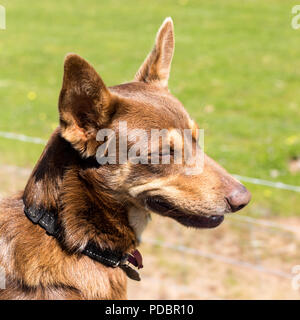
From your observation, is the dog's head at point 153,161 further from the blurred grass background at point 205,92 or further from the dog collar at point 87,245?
the blurred grass background at point 205,92

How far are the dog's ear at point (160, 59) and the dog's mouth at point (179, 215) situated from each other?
0.87 meters

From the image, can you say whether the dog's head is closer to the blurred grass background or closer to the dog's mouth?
the dog's mouth

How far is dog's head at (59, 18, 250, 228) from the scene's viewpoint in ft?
9.98

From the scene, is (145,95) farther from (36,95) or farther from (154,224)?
(36,95)

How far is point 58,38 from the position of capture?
15594mm

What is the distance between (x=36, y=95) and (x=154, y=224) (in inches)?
238

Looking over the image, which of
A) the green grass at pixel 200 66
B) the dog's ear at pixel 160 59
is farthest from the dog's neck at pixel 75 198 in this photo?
the green grass at pixel 200 66

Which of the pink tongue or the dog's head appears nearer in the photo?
the dog's head

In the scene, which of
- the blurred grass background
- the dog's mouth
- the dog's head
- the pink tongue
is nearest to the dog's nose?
the dog's head

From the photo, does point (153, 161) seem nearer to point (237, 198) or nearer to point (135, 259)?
point (237, 198)

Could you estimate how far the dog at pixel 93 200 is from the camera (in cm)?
293

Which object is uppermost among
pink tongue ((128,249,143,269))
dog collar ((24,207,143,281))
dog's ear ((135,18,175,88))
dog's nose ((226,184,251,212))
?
dog's ear ((135,18,175,88))

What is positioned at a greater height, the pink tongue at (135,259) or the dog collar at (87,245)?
the dog collar at (87,245)

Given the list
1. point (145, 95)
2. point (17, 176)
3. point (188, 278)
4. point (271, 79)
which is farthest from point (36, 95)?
point (145, 95)
